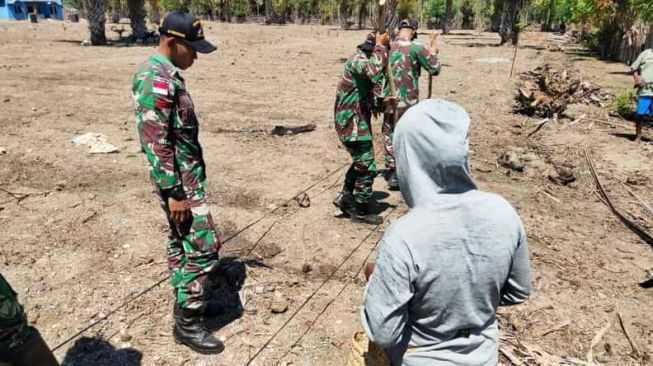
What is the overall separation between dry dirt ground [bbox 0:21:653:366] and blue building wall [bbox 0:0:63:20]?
5217 centimetres

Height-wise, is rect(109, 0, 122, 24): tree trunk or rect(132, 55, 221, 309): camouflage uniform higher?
rect(109, 0, 122, 24): tree trunk

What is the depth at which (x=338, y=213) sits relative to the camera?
5.27m

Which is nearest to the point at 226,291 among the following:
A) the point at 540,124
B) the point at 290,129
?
the point at 290,129

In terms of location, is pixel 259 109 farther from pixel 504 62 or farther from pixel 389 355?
pixel 504 62

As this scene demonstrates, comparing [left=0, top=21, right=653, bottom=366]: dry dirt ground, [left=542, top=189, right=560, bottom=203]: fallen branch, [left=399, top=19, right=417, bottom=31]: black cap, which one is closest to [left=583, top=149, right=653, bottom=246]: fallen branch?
[left=0, top=21, right=653, bottom=366]: dry dirt ground

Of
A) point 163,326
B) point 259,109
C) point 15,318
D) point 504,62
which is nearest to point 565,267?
point 163,326

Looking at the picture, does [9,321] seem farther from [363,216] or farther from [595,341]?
[595,341]

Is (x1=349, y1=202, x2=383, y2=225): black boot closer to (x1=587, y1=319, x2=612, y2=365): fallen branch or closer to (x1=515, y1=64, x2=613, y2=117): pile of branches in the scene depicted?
(x1=587, y1=319, x2=612, y2=365): fallen branch

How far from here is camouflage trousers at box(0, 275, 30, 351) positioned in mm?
2001

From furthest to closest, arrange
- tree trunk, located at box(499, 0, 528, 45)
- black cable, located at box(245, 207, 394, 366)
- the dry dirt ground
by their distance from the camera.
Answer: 1. tree trunk, located at box(499, 0, 528, 45)
2. the dry dirt ground
3. black cable, located at box(245, 207, 394, 366)

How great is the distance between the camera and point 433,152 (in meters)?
1.34

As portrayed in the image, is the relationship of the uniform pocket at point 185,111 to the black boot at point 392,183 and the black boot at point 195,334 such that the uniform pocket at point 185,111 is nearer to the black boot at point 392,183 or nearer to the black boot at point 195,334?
the black boot at point 195,334

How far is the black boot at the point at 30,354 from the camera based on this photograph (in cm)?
207

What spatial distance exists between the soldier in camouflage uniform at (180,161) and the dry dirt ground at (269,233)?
1.40ft
